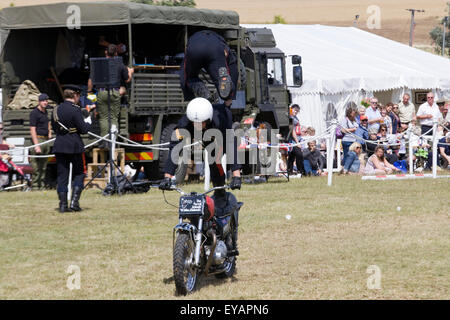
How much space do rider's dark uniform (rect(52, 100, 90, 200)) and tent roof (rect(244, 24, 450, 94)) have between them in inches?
548

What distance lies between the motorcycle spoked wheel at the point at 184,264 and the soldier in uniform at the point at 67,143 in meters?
6.57

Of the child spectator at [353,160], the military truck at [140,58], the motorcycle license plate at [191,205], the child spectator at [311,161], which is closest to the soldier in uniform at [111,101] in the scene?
the military truck at [140,58]

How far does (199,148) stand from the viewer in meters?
19.5

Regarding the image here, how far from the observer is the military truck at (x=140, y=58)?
19359 millimetres

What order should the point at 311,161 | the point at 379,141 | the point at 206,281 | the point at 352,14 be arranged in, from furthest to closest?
the point at 352,14 → the point at 379,141 → the point at 311,161 → the point at 206,281

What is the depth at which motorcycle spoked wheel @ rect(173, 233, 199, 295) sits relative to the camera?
26.5ft

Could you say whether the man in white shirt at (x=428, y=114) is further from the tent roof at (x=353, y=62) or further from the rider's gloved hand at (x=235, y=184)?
the rider's gloved hand at (x=235, y=184)

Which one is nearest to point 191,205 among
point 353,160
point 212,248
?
point 212,248

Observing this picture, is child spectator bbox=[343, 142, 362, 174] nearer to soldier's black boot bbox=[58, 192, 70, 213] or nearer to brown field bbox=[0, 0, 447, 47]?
soldier's black boot bbox=[58, 192, 70, 213]

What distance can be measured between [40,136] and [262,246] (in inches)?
342

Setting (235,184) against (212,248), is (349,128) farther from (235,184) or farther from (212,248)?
(212,248)

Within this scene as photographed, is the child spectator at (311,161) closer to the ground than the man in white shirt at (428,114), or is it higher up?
closer to the ground

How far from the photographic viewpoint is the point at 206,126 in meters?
8.90

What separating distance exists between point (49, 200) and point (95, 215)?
2605 millimetres
